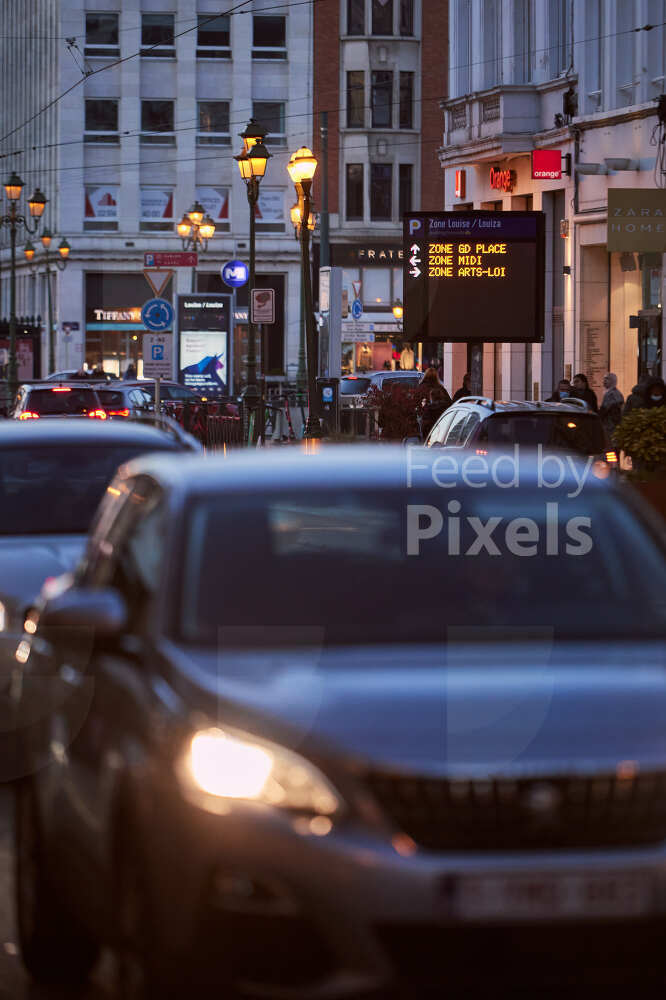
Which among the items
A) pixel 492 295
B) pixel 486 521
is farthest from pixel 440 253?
pixel 486 521

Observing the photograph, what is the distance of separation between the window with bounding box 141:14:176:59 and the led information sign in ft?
185

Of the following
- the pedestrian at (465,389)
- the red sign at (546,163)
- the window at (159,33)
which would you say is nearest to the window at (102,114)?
the window at (159,33)

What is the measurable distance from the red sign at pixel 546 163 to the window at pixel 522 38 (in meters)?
3.28

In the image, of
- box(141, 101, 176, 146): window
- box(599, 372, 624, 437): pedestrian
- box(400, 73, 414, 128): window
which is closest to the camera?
box(599, 372, 624, 437): pedestrian

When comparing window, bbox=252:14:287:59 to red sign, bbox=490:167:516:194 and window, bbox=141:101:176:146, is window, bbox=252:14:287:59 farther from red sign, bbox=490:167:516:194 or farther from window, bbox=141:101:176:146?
red sign, bbox=490:167:516:194

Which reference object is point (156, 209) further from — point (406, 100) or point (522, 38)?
point (522, 38)

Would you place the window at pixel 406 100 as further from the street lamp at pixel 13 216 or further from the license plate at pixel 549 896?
the license plate at pixel 549 896

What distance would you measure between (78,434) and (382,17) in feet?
248

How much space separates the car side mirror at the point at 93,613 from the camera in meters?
5.47

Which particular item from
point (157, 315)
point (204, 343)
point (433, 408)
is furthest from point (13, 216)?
point (157, 315)

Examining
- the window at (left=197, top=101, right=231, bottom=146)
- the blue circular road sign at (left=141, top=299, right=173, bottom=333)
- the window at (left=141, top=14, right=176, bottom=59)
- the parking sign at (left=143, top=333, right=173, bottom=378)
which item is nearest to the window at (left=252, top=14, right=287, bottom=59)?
the window at (left=197, top=101, right=231, bottom=146)

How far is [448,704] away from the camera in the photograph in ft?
16.0

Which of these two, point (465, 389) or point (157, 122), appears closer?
point (465, 389)

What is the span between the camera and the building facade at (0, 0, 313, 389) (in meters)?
83.4
